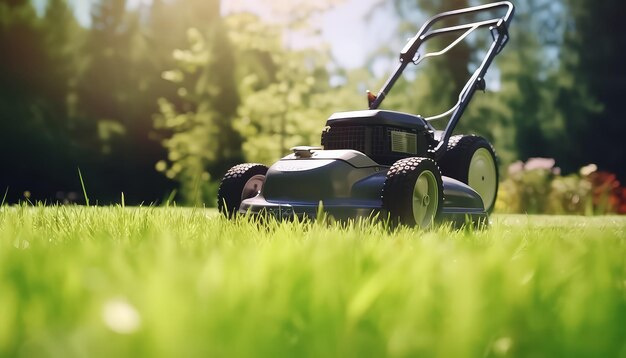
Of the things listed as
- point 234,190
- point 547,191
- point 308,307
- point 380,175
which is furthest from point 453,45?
point 547,191

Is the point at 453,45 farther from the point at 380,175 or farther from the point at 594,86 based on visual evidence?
the point at 594,86

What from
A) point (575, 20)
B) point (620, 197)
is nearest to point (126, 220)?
point (620, 197)

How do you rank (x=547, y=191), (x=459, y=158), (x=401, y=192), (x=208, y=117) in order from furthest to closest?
1. (x=208, y=117)
2. (x=547, y=191)
3. (x=459, y=158)
4. (x=401, y=192)

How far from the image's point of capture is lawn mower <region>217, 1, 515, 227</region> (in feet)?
12.4

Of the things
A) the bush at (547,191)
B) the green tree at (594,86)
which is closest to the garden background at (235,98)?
the green tree at (594,86)

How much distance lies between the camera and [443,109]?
15.6 m

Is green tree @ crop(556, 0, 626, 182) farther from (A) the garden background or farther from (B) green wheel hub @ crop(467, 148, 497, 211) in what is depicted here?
(B) green wheel hub @ crop(467, 148, 497, 211)

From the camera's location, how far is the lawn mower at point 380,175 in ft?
12.4

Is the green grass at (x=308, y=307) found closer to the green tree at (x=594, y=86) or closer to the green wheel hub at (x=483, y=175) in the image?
the green wheel hub at (x=483, y=175)

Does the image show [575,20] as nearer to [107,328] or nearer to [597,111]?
[597,111]

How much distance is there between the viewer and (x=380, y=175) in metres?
4.04

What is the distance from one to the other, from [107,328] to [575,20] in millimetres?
17251

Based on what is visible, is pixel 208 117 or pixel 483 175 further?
pixel 208 117

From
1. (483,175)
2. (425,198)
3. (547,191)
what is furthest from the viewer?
(547,191)
